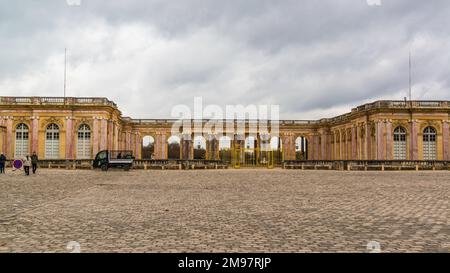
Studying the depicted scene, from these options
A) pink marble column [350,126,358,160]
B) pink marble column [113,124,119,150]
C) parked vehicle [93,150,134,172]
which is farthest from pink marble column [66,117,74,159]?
pink marble column [350,126,358,160]

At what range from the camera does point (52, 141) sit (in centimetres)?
3706

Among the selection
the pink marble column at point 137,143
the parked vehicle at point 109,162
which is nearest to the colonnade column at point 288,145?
the pink marble column at point 137,143

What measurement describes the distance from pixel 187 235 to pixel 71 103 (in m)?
34.2

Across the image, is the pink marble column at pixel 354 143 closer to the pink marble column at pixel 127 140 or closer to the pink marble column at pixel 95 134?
the pink marble column at pixel 95 134

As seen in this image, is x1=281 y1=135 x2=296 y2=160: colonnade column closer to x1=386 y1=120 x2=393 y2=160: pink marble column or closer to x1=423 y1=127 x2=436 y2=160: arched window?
x1=386 y1=120 x2=393 y2=160: pink marble column

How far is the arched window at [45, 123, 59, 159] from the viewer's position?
37.0 metres

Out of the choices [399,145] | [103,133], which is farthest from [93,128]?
[399,145]

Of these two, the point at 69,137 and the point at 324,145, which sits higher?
the point at 69,137

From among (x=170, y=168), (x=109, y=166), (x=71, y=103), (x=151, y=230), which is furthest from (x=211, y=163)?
(x=151, y=230)

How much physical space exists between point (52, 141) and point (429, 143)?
33602mm

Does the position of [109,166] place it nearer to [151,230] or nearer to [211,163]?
[211,163]

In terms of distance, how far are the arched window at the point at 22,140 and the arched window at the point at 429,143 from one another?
35.4 metres

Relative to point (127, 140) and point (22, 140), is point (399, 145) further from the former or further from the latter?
point (22, 140)
